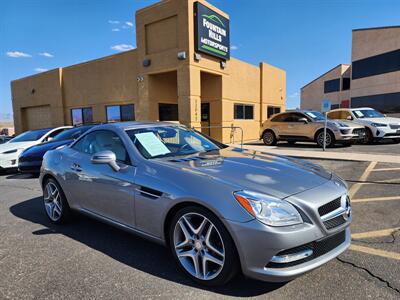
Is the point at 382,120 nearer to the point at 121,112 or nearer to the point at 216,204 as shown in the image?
the point at 121,112

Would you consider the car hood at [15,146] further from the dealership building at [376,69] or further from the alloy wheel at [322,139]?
the dealership building at [376,69]

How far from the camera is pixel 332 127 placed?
11961mm

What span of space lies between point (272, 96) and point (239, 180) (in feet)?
61.7

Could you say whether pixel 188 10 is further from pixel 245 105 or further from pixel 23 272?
pixel 23 272

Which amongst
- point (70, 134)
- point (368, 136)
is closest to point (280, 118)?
point (368, 136)

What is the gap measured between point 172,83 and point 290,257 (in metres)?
14.3

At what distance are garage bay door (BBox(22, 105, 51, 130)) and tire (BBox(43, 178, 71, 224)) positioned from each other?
1850cm

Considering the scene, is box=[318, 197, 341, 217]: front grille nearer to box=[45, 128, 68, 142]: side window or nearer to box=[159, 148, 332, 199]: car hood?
box=[159, 148, 332, 199]: car hood

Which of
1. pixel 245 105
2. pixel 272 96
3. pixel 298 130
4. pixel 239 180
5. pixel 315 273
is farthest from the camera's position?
pixel 272 96

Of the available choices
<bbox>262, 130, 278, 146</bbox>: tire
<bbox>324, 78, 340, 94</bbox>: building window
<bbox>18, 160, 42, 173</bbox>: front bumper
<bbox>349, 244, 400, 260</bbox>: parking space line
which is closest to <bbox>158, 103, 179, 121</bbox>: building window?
<bbox>262, 130, 278, 146</bbox>: tire

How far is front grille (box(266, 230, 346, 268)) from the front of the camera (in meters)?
2.29

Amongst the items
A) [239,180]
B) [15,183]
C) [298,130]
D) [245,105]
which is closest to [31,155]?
[15,183]

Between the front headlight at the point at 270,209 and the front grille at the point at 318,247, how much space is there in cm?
22

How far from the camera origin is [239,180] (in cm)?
258
